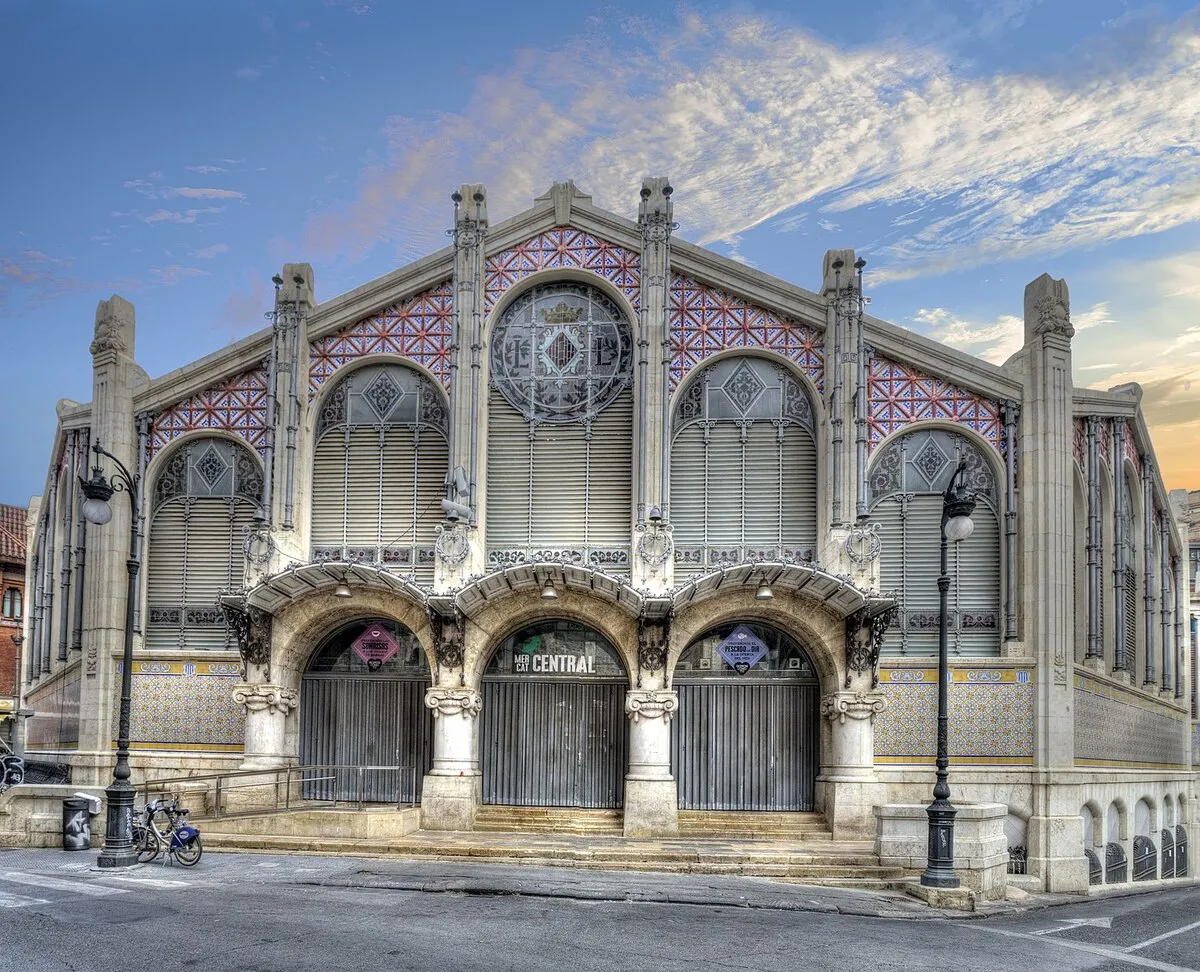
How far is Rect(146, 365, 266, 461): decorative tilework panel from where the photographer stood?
28438 millimetres

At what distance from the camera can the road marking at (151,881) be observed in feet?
61.8

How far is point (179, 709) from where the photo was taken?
27.6m

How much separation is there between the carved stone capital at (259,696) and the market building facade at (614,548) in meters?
0.09

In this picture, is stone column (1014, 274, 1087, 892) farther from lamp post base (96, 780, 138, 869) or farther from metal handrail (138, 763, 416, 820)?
lamp post base (96, 780, 138, 869)

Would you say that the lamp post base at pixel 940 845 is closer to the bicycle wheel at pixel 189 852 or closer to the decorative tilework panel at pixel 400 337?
the bicycle wheel at pixel 189 852

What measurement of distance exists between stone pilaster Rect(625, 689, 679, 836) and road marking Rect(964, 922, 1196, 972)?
7386mm

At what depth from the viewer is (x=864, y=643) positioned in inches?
992

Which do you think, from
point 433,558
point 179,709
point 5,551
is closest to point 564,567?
point 433,558

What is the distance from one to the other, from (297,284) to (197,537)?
6.08 meters

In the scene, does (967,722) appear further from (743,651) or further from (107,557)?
(107,557)

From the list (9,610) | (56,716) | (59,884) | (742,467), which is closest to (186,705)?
(56,716)

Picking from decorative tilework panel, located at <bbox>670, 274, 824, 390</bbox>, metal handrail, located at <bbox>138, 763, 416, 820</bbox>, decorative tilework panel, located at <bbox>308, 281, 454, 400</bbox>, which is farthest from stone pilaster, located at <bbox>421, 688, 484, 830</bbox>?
decorative tilework panel, located at <bbox>670, 274, 824, 390</bbox>

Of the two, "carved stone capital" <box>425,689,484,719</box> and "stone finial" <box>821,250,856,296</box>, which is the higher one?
"stone finial" <box>821,250,856,296</box>

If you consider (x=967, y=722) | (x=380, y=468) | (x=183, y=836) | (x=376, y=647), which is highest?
(x=380, y=468)
